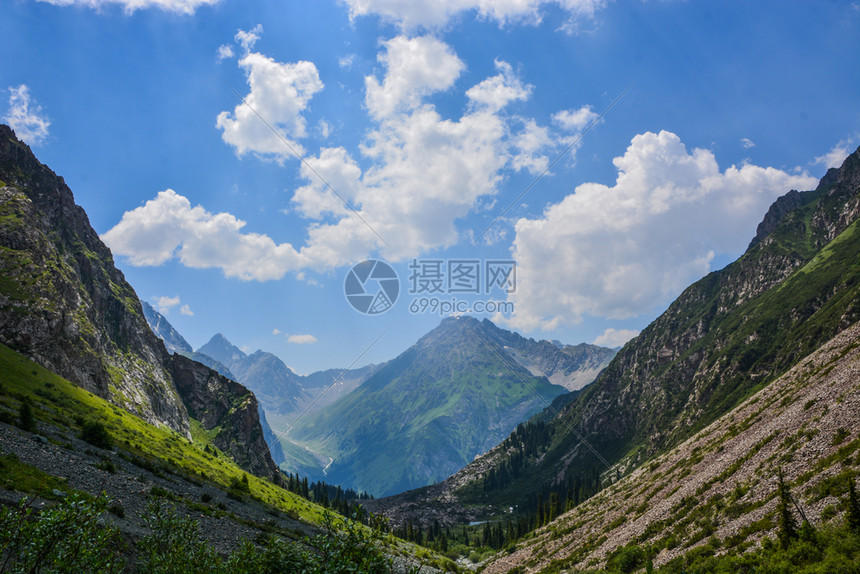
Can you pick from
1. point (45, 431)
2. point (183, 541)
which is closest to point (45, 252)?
point (45, 431)

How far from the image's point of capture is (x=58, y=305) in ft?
422

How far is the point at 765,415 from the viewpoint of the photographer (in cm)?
7094

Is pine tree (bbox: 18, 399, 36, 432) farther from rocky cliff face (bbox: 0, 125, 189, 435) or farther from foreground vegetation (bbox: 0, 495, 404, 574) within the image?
rocky cliff face (bbox: 0, 125, 189, 435)

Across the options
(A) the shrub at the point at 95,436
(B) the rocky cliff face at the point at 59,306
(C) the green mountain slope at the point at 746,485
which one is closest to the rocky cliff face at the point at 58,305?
(B) the rocky cliff face at the point at 59,306

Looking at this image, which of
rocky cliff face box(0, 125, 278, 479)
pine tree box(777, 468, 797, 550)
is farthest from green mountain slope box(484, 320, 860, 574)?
rocky cliff face box(0, 125, 278, 479)

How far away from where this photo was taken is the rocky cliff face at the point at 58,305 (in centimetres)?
11292

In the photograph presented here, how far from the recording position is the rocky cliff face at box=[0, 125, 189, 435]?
370 feet

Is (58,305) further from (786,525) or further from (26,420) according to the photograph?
(786,525)

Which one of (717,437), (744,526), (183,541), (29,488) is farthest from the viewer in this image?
(717,437)

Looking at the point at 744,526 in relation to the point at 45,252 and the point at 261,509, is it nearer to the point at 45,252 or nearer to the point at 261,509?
the point at 261,509

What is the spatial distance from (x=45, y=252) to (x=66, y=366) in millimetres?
56253

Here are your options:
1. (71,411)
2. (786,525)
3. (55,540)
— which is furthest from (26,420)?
(786,525)

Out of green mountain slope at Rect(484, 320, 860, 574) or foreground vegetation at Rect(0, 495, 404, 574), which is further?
green mountain slope at Rect(484, 320, 860, 574)

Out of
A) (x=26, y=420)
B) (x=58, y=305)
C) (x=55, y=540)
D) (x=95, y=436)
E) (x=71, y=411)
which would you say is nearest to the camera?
(x=55, y=540)
